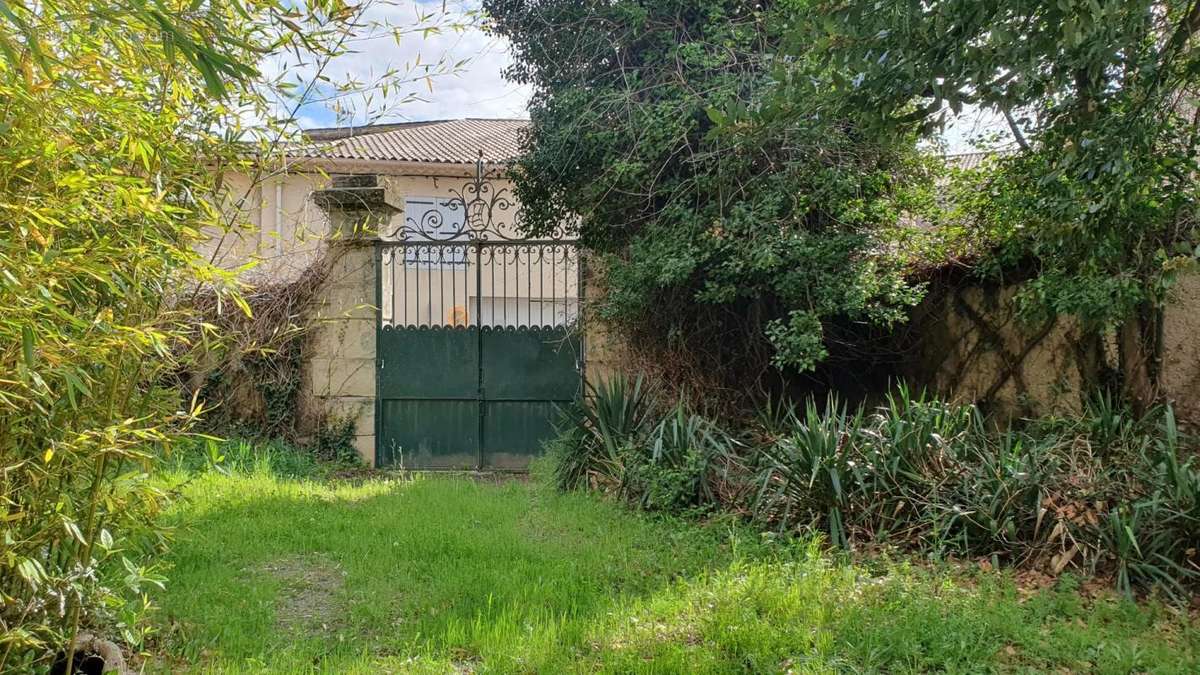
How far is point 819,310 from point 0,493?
5340 millimetres

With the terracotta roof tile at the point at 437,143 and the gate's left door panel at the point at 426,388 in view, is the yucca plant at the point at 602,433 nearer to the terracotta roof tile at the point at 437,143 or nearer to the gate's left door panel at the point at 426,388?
the gate's left door panel at the point at 426,388

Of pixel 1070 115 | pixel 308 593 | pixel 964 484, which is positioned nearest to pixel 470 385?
pixel 308 593

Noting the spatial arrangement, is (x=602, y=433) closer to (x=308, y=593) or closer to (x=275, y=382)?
(x=308, y=593)

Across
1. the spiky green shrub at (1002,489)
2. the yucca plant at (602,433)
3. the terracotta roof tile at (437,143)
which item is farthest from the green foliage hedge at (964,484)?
the terracotta roof tile at (437,143)

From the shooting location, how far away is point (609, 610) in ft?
12.0

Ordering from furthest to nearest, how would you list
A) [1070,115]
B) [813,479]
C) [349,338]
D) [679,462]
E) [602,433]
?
[349,338] → [602,433] → [679,462] → [813,479] → [1070,115]

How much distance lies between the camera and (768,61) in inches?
Answer: 236

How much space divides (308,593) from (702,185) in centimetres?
438

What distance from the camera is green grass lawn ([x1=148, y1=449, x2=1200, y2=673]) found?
312 cm

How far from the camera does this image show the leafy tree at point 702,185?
20.0 ft

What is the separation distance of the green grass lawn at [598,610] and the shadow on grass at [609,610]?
10 mm

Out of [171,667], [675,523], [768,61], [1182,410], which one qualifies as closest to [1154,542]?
[1182,410]

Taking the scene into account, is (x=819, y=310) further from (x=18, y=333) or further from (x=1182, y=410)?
(x=18, y=333)

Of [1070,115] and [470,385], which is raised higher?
[1070,115]
